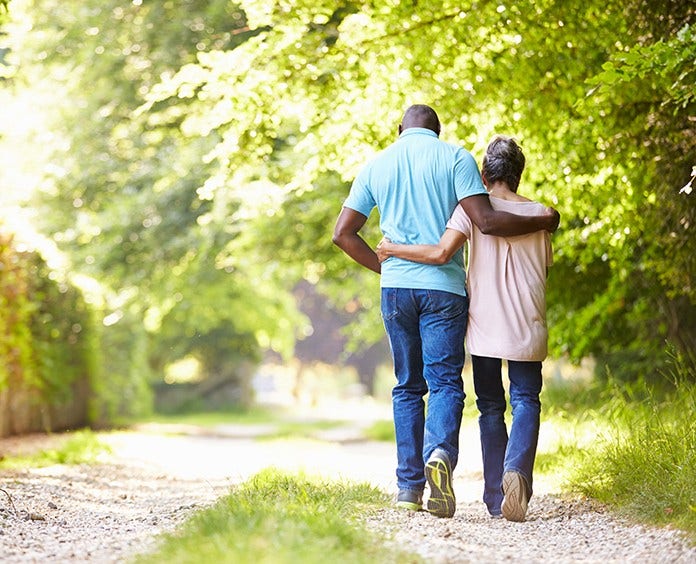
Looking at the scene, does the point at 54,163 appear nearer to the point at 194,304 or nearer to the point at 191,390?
the point at 194,304

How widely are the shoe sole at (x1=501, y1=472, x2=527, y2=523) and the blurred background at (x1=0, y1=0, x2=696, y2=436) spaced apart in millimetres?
1675

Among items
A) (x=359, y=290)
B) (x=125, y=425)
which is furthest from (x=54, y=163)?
(x=359, y=290)

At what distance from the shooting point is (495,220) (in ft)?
16.8

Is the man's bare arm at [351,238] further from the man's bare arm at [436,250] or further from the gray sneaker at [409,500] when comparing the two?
the gray sneaker at [409,500]

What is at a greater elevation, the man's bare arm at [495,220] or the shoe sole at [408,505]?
the man's bare arm at [495,220]

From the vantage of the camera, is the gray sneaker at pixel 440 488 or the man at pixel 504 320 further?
the man at pixel 504 320

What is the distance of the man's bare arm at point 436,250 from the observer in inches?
201

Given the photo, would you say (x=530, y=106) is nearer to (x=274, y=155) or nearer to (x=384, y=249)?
(x=384, y=249)

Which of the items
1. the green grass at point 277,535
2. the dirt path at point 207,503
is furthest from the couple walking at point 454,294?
the green grass at point 277,535

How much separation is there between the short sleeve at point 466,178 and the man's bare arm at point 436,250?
19 cm

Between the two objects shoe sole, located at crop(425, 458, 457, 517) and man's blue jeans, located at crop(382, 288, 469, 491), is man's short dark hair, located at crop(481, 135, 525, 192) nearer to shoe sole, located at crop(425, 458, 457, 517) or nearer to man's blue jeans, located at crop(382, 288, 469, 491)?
man's blue jeans, located at crop(382, 288, 469, 491)

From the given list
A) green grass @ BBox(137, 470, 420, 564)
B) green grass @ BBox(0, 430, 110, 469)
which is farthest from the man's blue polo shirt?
green grass @ BBox(0, 430, 110, 469)

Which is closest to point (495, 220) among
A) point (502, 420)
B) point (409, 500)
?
point (502, 420)

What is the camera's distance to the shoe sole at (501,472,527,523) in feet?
16.6
